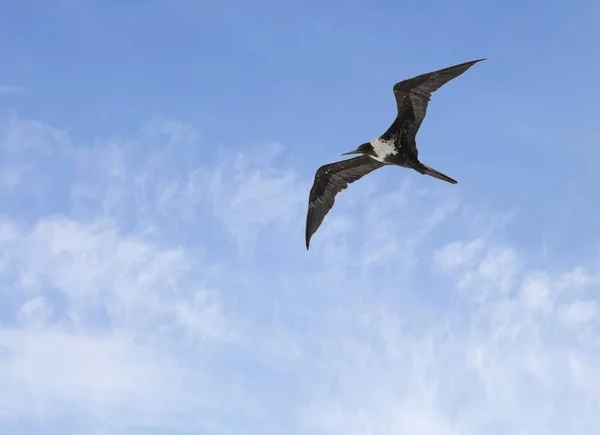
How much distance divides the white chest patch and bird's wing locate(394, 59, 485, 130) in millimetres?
822

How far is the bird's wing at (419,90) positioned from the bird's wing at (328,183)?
109 inches

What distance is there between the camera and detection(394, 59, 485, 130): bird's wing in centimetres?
1738

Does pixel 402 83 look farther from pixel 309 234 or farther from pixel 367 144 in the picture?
pixel 309 234

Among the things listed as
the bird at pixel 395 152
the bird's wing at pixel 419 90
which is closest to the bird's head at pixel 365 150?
the bird at pixel 395 152

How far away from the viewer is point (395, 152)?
19.2 metres

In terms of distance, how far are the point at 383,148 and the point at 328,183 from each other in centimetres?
275

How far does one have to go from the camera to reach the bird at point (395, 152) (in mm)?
17906

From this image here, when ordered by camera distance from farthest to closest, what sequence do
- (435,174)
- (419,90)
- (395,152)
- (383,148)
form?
(383,148)
(395,152)
(435,174)
(419,90)

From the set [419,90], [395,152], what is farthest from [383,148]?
[419,90]

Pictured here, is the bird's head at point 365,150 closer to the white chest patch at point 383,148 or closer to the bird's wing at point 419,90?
the white chest patch at point 383,148

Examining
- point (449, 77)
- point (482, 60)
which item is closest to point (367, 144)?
point (449, 77)

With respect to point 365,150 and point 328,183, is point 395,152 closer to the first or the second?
point 365,150

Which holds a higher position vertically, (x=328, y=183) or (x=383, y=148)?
(x=328, y=183)

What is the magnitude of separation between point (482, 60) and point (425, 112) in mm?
2589
